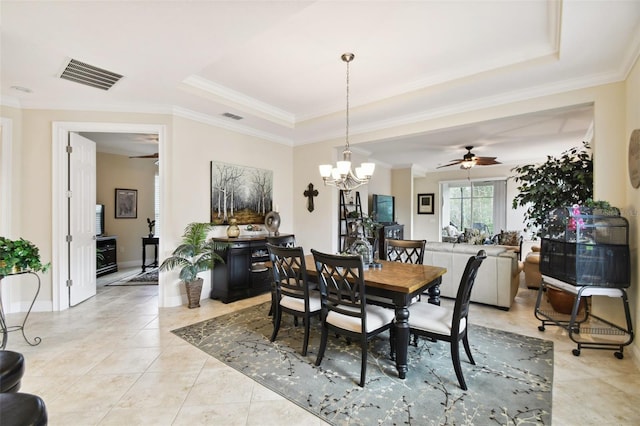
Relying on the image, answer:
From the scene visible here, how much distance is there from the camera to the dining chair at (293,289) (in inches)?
103

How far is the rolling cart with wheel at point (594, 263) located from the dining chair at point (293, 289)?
7.98ft

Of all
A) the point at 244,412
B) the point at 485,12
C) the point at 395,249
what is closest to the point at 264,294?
the point at 395,249

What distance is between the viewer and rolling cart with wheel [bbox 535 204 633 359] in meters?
2.65

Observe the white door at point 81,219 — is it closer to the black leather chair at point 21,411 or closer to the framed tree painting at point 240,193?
the framed tree painting at point 240,193

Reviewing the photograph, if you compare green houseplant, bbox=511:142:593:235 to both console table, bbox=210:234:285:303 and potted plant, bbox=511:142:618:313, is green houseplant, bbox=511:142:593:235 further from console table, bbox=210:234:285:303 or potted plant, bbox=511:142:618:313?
console table, bbox=210:234:285:303

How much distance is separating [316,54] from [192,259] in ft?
10.3

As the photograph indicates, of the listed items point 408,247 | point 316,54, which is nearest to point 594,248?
point 408,247

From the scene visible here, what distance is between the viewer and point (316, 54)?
3.00 meters

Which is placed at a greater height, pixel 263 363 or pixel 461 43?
pixel 461 43

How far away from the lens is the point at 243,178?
4.95m

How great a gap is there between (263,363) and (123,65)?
311cm

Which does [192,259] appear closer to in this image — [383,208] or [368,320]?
[368,320]

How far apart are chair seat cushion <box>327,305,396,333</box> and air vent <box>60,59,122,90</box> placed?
10.8 feet

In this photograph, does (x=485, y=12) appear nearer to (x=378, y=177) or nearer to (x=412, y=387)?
(x=412, y=387)
